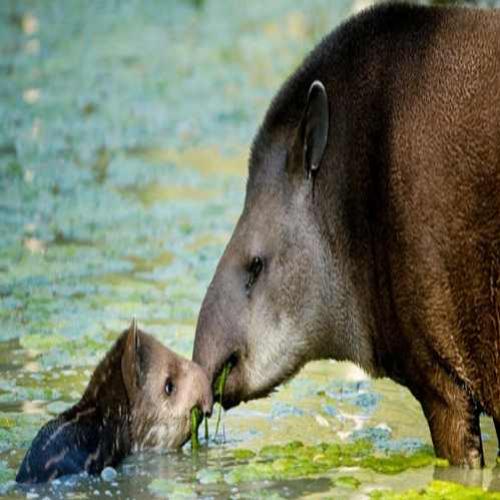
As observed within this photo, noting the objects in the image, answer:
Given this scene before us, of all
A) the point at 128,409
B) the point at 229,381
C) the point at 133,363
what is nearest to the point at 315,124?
the point at 229,381

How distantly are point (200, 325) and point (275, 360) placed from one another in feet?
1.48

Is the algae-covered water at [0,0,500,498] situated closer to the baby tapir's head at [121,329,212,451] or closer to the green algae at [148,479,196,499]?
the green algae at [148,479,196,499]

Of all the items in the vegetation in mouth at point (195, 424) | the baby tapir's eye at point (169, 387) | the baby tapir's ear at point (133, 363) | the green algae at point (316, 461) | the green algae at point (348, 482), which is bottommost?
the green algae at point (348, 482)

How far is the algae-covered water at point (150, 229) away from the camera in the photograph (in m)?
9.15

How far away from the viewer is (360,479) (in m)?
8.95

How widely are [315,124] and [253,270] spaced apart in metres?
0.89

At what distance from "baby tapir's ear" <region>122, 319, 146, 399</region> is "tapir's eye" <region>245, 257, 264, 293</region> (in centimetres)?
68

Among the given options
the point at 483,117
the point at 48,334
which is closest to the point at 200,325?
the point at 483,117

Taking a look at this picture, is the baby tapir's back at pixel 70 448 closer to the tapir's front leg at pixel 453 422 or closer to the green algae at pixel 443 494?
the green algae at pixel 443 494

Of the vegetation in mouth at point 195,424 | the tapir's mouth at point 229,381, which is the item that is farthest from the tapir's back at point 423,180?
the vegetation in mouth at point 195,424

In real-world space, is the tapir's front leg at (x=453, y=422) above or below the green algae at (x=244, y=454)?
above

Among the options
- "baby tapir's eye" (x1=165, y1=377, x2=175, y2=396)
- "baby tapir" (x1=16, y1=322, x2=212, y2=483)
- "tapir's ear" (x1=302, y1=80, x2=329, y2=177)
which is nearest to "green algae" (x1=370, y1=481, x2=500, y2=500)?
"baby tapir" (x1=16, y1=322, x2=212, y2=483)

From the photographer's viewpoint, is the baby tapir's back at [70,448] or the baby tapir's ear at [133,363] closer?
the baby tapir's back at [70,448]

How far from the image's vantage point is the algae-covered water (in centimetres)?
915
